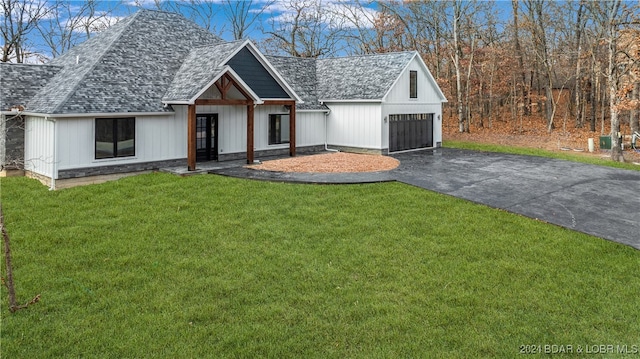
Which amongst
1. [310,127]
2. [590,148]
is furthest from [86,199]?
[590,148]

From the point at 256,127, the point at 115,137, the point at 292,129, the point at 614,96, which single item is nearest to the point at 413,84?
the point at 292,129

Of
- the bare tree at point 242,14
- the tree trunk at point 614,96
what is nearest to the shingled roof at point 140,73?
the tree trunk at point 614,96

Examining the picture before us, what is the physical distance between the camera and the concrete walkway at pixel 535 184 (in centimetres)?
1106

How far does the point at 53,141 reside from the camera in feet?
47.8

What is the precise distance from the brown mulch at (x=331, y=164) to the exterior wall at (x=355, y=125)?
4.96 feet

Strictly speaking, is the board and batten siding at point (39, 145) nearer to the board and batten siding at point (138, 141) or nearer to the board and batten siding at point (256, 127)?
the board and batten siding at point (138, 141)

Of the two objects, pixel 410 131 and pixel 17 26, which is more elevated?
pixel 17 26

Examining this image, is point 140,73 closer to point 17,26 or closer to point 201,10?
point 17,26

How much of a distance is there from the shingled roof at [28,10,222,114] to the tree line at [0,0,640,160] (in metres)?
17.1

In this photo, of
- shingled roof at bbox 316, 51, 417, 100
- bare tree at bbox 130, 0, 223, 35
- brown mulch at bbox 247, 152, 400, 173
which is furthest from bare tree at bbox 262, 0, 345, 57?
brown mulch at bbox 247, 152, 400, 173

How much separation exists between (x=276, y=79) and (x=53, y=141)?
931 centimetres

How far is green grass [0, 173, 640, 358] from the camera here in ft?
19.0

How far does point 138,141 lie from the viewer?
16.6 m

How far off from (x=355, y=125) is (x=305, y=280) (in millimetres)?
16366
